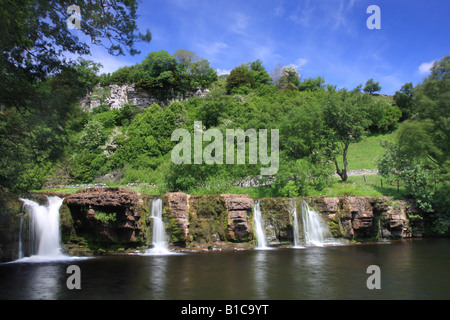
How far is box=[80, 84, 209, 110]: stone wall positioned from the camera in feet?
227

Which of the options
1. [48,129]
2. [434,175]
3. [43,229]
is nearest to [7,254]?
[43,229]

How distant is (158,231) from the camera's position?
64.9 ft

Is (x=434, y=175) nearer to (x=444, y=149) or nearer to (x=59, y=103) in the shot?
(x=444, y=149)

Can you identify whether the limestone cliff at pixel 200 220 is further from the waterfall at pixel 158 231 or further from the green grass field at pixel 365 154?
the green grass field at pixel 365 154

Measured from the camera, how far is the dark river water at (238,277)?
980cm

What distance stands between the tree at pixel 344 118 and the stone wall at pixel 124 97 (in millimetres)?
42914

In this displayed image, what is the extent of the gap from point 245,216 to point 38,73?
15.1 metres

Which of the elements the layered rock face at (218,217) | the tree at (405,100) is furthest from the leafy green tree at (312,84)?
the layered rock face at (218,217)

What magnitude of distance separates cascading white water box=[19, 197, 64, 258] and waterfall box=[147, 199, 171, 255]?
540cm

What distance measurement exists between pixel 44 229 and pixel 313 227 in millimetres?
17418

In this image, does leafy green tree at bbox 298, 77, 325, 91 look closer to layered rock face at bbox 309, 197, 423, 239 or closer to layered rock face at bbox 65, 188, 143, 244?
layered rock face at bbox 309, 197, 423, 239

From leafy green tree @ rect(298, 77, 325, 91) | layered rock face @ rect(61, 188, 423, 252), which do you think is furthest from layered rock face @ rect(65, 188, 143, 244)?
leafy green tree @ rect(298, 77, 325, 91)
